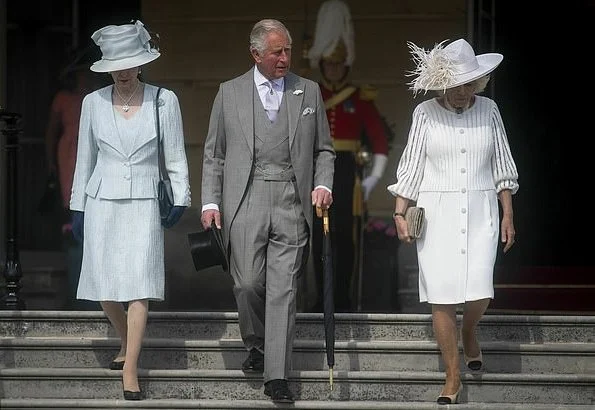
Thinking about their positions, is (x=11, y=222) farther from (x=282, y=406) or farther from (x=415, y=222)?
(x=415, y=222)

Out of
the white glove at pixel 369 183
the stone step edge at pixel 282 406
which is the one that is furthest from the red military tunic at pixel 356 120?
the stone step edge at pixel 282 406

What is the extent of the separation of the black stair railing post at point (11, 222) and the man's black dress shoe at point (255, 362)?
177 cm

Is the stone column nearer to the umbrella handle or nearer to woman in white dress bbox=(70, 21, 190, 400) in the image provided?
woman in white dress bbox=(70, 21, 190, 400)

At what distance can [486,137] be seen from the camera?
9242 millimetres

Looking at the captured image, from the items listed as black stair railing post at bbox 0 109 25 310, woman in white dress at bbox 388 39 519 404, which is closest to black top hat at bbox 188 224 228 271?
woman in white dress at bbox 388 39 519 404

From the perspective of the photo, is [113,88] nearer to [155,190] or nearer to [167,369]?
[155,190]

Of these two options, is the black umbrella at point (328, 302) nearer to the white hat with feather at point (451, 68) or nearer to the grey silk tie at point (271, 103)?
the grey silk tie at point (271, 103)

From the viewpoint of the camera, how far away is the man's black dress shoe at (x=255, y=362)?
9.39 m

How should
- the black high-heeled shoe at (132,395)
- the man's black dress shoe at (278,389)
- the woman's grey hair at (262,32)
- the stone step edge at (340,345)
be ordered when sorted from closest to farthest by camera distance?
the man's black dress shoe at (278,389) → the woman's grey hair at (262,32) → the black high-heeled shoe at (132,395) → the stone step edge at (340,345)

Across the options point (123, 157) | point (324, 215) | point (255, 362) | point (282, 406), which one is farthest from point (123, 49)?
point (282, 406)

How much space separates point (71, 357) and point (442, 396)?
212cm

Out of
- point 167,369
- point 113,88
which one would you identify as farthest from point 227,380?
point 113,88

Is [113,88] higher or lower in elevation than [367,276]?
higher

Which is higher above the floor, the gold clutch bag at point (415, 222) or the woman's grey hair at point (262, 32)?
the woman's grey hair at point (262, 32)
